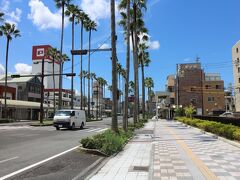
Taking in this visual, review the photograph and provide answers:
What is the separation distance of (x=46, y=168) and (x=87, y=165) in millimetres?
1399

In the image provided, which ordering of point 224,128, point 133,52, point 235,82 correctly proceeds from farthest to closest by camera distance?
→ point 235,82 → point 133,52 → point 224,128

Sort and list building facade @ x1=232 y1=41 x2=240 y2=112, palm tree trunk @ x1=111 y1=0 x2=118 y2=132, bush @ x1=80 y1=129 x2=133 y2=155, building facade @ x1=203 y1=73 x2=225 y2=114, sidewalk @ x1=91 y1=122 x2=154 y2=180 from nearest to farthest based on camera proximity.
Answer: sidewalk @ x1=91 y1=122 x2=154 y2=180
bush @ x1=80 y1=129 x2=133 y2=155
palm tree trunk @ x1=111 y1=0 x2=118 y2=132
building facade @ x1=232 y1=41 x2=240 y2=112
building facade @ x1=203 y1=73 x2=225 y2=114

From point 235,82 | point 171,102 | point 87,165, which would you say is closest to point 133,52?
point 87,165

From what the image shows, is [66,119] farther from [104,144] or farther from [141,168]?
[141,168]

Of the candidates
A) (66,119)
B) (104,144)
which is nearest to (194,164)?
(104,144)

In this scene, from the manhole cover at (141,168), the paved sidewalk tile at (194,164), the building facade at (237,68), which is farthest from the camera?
the building facade at (237,68)

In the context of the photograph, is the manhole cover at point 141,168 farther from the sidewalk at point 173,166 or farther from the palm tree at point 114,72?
the palm tree at point 114,72

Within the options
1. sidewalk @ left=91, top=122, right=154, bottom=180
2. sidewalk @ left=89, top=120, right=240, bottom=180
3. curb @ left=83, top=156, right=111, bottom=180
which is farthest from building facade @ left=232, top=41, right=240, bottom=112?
curb @ left=83, top=156, right=111, bottom=180

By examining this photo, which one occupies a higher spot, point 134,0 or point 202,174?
point 134,0

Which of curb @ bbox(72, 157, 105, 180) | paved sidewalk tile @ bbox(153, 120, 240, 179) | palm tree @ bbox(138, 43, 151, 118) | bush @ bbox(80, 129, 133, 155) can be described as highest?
palm tree @ bbox(138, 43, 151, 118)

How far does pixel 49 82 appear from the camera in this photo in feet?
503

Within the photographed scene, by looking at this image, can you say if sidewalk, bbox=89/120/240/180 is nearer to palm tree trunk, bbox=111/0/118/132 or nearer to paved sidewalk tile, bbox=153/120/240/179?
paved sidewalk tile, bbox=153/120/240/179

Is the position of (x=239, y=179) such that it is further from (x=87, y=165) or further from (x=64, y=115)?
(x=64, y=115)

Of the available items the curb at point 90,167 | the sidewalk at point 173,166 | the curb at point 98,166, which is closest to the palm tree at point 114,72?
the sidewalk at point 173,166
